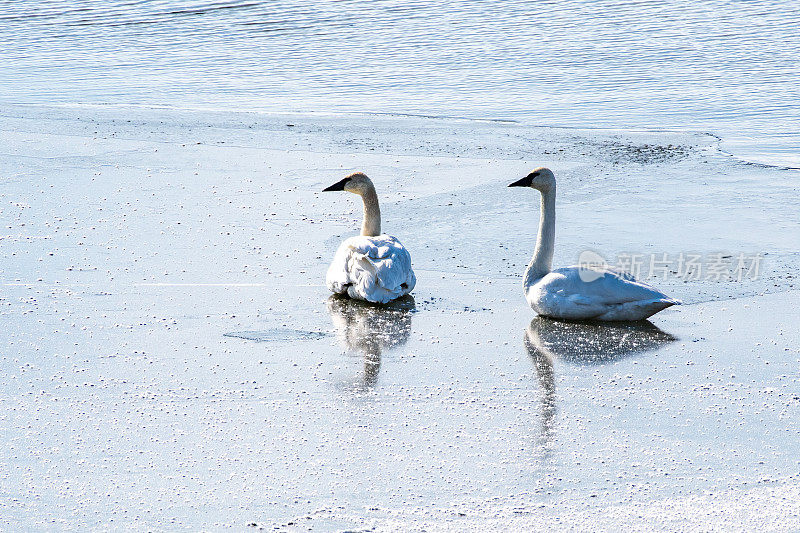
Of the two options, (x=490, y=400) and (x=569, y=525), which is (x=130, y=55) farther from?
(x=569, y=525)

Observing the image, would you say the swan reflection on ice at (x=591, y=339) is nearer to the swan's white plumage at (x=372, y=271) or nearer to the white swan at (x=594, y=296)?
the white swan at (x=594, y=296)

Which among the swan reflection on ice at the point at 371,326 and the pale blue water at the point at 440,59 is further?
the pale blue water at the point at 440,59

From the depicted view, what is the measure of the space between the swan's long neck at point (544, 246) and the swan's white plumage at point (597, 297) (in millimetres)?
221

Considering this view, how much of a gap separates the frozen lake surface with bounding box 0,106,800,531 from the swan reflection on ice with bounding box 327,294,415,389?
2 centimetres

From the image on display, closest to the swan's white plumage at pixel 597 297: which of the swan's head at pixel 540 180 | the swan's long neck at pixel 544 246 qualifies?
the swan's long neck at pixel 544 246

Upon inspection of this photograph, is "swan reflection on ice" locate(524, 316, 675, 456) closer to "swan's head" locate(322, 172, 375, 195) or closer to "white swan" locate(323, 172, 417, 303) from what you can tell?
"white swan" locate(323, 172, 417, 303)

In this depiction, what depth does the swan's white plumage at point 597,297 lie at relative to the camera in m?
6.91

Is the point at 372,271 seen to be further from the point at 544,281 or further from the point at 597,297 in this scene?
the point at 597,297

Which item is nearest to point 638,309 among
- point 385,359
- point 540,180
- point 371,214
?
point 540,180

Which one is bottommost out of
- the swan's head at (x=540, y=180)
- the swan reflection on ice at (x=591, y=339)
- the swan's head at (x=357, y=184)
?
the swan reflection on ice at (x=591, y=339)

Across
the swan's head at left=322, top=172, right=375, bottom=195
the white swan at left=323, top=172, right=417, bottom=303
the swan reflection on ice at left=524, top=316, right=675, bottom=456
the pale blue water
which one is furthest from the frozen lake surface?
the pale blue water

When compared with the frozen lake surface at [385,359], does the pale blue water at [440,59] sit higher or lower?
lower

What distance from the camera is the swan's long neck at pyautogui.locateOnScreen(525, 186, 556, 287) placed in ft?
23.9

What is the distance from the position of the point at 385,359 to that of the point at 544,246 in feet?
4.91
